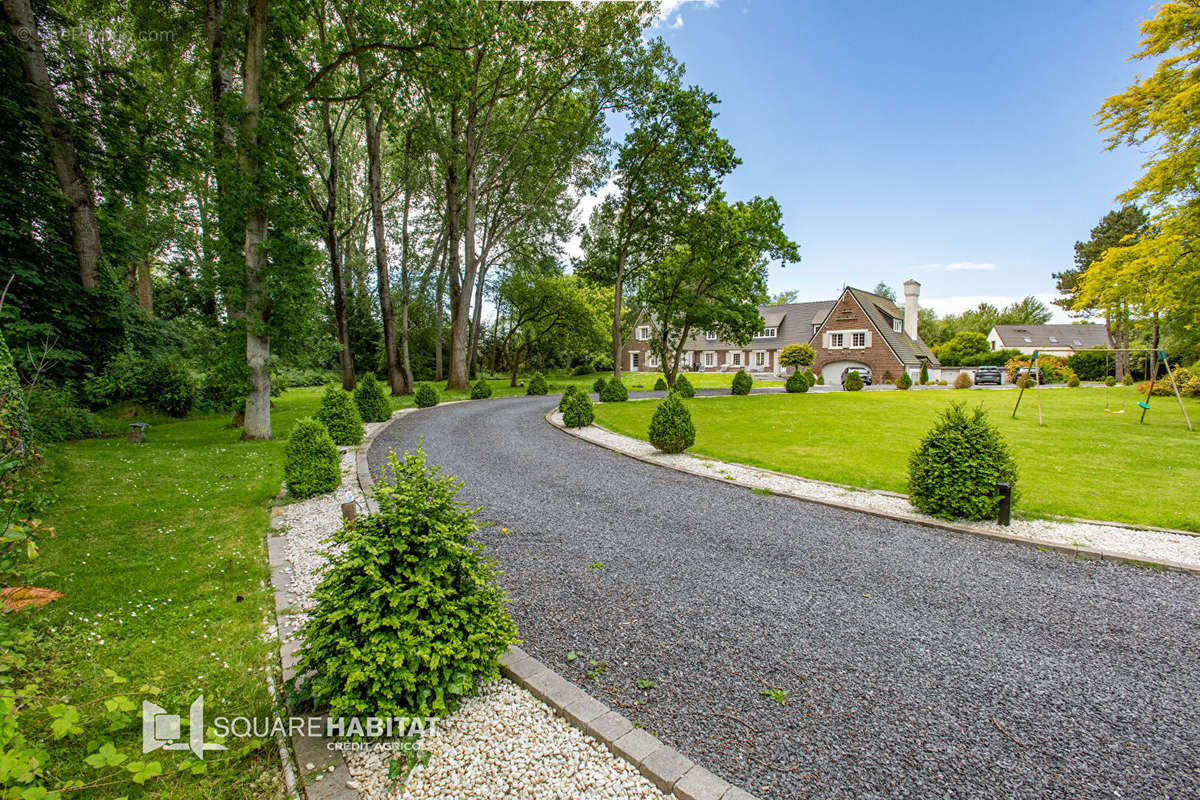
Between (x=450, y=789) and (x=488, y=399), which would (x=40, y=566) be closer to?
(x=450, y=789)

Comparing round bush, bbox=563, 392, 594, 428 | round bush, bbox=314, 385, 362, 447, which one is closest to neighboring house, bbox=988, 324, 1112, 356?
round bush, bbox=563, 392, 594, 428

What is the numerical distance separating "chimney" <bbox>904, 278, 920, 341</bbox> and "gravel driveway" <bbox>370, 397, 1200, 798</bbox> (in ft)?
131

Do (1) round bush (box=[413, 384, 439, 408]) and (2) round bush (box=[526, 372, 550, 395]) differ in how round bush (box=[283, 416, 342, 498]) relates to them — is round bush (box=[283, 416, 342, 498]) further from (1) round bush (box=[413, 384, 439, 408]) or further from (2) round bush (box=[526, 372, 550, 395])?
(2) round bush (box=[526, 372, 550, 395])

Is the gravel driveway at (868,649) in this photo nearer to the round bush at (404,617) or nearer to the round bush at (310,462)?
the round bush at (404,617)

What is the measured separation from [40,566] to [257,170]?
32.5 ft

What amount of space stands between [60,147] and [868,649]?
20.5 meters

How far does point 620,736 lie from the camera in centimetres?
277

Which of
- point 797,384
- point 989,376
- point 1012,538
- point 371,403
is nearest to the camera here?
point 1012,538

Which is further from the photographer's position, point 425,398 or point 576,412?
point 425,398

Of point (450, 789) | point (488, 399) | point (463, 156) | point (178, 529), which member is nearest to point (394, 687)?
point (450, 789)

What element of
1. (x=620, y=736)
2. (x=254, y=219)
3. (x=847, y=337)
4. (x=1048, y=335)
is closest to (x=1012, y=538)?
(x=620, y=736)

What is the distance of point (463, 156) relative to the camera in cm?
2342

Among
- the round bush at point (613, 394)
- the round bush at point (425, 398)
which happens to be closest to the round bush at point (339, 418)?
the round bush at point (425, 398)

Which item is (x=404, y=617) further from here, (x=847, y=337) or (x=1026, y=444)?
(x=847, y=337)
